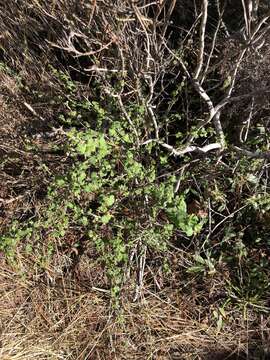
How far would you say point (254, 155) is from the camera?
8.89ft

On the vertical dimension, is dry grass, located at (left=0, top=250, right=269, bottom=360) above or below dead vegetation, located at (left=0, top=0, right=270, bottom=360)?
below

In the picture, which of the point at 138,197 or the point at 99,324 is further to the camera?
the point at 99,324

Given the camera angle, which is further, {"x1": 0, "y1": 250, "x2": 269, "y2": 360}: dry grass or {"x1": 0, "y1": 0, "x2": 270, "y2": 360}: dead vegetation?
{"x1": 0, "y1": 250, "x2": 269, "y2": 360}: dry grass

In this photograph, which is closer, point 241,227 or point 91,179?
point 91,179

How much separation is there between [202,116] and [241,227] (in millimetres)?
768

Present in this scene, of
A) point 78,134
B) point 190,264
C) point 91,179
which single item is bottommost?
point 190,264

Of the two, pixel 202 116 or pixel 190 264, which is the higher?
pixel 202 116

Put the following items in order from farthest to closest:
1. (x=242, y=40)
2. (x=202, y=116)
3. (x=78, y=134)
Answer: (x=202, y=116)
(x=242, y=40)
(x=78, y=134)

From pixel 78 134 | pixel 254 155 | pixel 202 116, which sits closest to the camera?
pixel 78 134

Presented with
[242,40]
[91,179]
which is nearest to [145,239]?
[91,179]

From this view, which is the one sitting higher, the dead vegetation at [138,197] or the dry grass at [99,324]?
the dead vegetation at [138,197]

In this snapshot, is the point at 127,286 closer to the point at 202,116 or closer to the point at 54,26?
the point at 202,116

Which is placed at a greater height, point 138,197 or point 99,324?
point 138,197

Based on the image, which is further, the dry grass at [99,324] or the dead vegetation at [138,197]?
the dry grass at [99,324]
